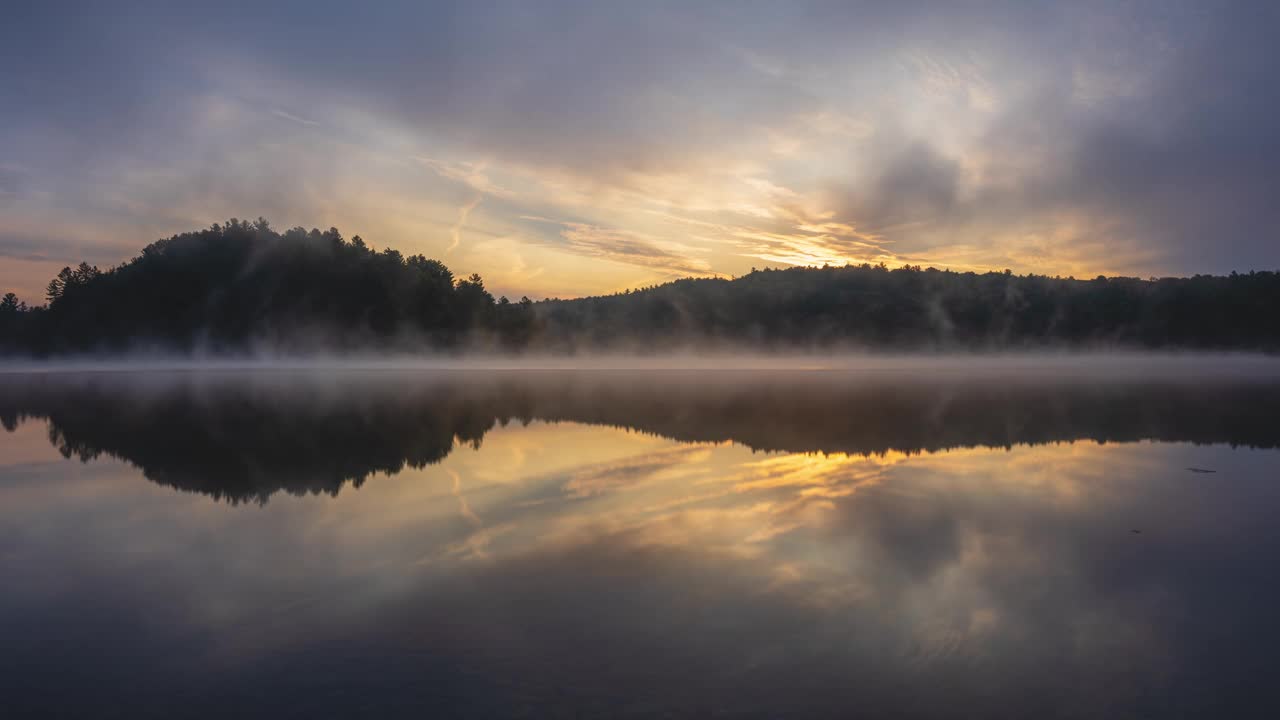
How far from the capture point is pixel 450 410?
3297cm

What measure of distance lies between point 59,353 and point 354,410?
14836cm

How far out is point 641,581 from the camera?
9.11 meters

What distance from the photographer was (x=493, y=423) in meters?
27.2

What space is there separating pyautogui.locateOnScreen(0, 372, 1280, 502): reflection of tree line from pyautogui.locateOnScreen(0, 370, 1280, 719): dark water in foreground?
0.41m

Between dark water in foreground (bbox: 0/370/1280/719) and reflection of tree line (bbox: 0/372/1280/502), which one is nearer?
dark water in foreground (bbox: 0/370/1280/719)

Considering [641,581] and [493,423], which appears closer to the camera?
[641,581]

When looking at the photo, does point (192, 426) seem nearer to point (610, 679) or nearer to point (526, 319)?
point (610, 679)

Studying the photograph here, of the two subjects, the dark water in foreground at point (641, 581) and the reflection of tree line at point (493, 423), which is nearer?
the dark water in foreground at point (641, 581)

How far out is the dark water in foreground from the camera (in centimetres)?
627

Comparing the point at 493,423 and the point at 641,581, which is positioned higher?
the point at 641,581

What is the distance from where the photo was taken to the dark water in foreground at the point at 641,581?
6273 mm

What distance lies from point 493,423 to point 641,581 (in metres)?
19.1

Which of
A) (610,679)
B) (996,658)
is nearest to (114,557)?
(610,679)

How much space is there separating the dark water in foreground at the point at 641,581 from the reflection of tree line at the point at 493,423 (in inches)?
16.0
